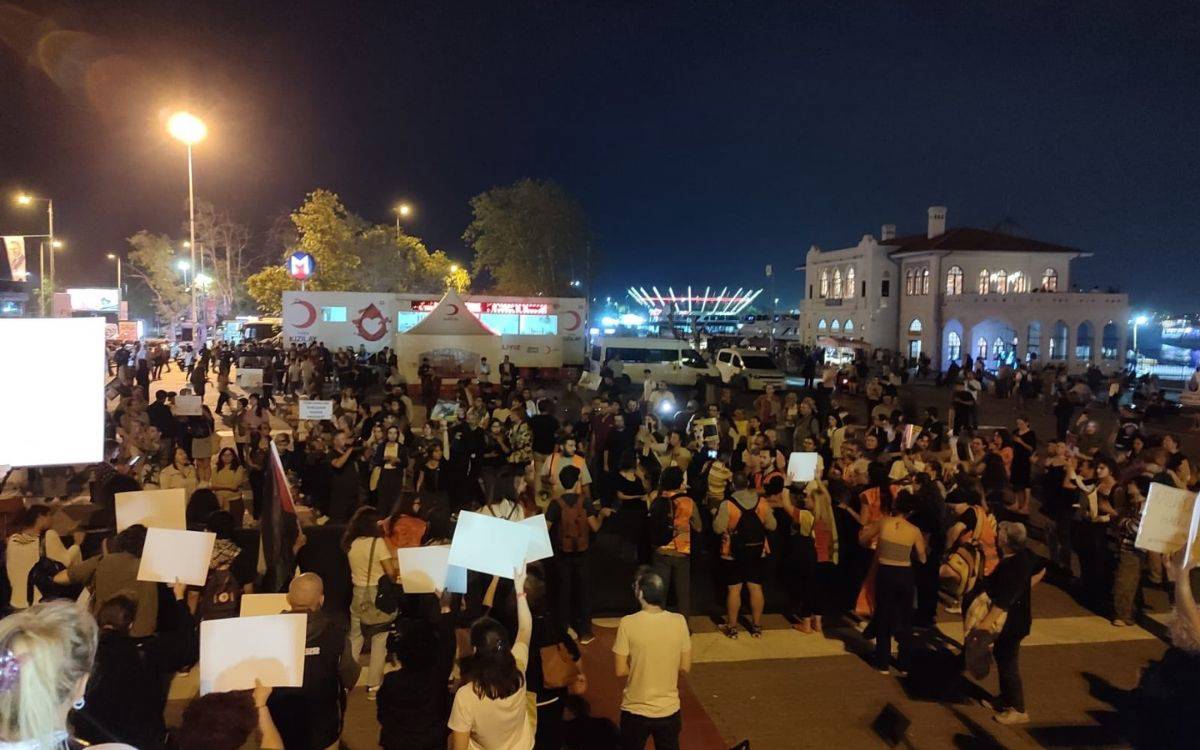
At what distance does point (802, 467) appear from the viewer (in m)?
8.34

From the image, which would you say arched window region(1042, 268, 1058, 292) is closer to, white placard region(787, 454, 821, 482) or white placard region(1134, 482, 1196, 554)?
white placard region(787, 454, 821, 482)

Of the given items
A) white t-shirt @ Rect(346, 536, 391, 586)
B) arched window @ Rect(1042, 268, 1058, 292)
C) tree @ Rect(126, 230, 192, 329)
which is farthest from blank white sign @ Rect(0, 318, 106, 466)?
tree @ Rect(126, 230, 192, 329)

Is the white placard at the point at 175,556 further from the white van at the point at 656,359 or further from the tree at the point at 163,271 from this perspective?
the tree at the point at 163,271

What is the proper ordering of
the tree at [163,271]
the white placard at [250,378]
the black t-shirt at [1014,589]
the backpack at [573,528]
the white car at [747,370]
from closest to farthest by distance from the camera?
the black t-shirt at [1014,589] < the backpack at [573,528] < the white placard at [250,378] < the white car at [747,370] < the tree at [163,271]

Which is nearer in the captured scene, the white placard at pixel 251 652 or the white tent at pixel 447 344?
the white placard at pixel 251 652

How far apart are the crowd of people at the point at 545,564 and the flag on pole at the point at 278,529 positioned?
0.25 m

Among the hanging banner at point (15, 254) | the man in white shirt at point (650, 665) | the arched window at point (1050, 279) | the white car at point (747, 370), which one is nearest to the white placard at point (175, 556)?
the man in white shirt at point (650, 665)

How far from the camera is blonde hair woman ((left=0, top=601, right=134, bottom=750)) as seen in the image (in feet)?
6.86

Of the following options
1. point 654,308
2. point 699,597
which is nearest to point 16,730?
point 699,597

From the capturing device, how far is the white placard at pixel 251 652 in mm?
3318

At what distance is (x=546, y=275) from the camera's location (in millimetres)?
55156

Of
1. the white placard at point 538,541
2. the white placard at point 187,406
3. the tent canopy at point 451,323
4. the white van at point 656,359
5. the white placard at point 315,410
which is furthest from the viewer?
the white van at point 656,359

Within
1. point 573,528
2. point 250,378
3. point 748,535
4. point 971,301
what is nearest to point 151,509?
point 573,528

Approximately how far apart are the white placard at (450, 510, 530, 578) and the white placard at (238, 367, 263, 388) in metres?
18.8
